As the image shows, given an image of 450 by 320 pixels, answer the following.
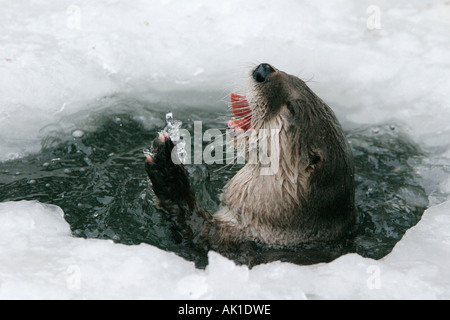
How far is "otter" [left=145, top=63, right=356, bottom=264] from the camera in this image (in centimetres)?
254

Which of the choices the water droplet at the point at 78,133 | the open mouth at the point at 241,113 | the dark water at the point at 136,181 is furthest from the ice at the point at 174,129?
the open mouth at the point at 241,113

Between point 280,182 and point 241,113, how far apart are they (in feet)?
1.33

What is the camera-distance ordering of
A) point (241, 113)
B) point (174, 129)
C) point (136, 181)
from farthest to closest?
1. point (174, 129)
2. point (136, 181)
3. point (241, 113)

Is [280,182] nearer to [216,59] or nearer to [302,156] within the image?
[302,156]

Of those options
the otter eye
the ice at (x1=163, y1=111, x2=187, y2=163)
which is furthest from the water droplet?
the otter eye

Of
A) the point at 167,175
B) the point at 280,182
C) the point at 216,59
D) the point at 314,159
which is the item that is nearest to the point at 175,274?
the point at 167,175

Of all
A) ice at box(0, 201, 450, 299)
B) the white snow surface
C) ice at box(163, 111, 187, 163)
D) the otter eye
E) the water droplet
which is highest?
the white snow surface

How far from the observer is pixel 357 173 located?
143 inches

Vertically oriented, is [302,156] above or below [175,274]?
above

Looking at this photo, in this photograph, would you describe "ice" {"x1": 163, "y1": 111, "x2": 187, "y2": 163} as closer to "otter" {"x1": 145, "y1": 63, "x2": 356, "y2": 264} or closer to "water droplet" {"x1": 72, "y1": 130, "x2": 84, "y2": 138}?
"water droplet" {"x1": 72, "y1": 130, "x2": 84, "y2": 138}

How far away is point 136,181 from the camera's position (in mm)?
3275

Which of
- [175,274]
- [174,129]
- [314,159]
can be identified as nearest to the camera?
[175,274]

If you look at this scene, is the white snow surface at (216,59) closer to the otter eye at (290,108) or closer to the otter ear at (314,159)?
the otter eye at (290,108)

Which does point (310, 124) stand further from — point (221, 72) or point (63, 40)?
point (63, 40)
